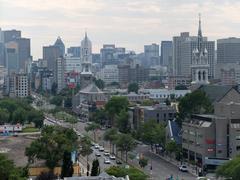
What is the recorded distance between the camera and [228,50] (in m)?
131

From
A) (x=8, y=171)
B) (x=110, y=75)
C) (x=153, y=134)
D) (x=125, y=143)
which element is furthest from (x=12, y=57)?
(x=8, y=171)

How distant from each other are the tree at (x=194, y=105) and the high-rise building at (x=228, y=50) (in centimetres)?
8942

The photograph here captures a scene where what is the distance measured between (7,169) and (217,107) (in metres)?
14.0

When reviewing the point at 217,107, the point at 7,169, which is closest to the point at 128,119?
the point at 217,107

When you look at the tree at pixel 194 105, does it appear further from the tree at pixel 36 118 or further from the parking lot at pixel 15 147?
the tree at pixel 36 118

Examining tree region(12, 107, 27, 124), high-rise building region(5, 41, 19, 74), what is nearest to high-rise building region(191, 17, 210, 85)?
tree region(12, 107, 27, 124)

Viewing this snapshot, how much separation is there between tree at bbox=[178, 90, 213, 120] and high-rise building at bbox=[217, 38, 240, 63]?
293ft

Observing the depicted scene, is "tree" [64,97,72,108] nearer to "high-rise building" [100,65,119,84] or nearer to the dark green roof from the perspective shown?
the dark green roof

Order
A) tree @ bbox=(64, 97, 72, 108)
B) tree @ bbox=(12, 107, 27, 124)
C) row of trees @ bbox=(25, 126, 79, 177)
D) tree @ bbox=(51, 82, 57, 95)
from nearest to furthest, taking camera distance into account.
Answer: row of trees @ bbox=(25, 126, 79, 177) → tree @ bbox=(12, 107, 27, 124) → tree @ bbox=(64, 97, 72, 108) → tree @ bbox=(51, 82, 57, 95)

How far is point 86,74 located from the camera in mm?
82375

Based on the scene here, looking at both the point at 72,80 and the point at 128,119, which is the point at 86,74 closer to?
the point at 72,80

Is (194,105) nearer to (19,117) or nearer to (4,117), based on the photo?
(19,117)

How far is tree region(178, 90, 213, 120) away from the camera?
40281 millimetres

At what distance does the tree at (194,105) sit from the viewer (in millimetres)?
40281
